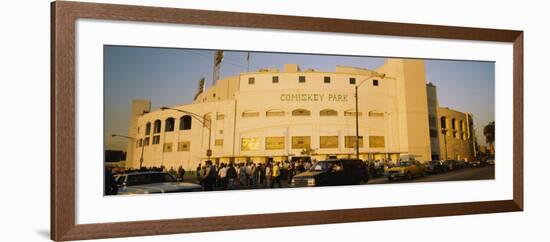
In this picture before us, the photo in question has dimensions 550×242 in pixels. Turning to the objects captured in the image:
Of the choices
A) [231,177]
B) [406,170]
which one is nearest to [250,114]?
[231,177]

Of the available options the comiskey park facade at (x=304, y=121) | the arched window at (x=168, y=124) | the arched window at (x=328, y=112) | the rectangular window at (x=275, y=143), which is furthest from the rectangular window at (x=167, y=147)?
the arched window at (x=328, y=112)

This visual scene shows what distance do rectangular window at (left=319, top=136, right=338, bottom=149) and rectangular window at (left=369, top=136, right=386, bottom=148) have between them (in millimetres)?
457

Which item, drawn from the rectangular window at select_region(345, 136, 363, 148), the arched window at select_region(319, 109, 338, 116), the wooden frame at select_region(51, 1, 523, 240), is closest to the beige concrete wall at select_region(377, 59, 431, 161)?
the wooden frame at select_region(51, 1, 523, 240)

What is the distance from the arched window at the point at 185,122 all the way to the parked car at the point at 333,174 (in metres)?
1.40

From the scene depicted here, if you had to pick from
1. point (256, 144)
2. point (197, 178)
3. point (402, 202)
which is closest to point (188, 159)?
point (197, 178)

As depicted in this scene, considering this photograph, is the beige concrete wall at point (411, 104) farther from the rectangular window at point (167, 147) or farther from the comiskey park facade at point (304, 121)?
the rectangular window at point (167, 147)

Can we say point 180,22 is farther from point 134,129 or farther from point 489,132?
point 489,132

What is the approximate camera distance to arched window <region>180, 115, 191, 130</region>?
8422 mm

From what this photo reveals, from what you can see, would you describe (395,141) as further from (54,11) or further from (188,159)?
(54,11)

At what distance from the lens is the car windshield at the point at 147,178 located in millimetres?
8141

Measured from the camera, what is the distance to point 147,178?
8.23m

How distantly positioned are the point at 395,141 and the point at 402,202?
0.76 meters

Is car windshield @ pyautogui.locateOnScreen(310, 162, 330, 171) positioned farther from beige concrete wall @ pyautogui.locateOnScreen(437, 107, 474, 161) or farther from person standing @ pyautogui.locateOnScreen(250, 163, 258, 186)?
beige concrete wall @ pyautogui.locateOnScreen(437, 107, 474, 161)

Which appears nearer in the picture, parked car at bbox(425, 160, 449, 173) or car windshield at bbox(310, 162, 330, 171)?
car windshield at bbox(310, 162, 330, 171)
